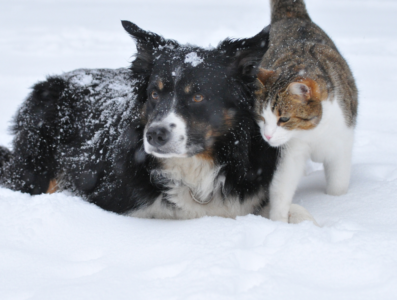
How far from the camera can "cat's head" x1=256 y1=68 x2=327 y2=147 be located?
2.89m

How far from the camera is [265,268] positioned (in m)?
2.06

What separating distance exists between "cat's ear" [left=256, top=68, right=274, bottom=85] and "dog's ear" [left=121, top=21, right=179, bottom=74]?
77cm

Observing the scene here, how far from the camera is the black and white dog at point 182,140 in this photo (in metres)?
3.00

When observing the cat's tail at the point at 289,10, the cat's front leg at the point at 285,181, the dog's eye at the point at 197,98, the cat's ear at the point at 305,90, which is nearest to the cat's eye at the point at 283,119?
the cat's ear at the point at 305,90

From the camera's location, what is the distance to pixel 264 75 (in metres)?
3.19

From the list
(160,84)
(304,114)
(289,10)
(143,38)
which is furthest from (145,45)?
(289,10)

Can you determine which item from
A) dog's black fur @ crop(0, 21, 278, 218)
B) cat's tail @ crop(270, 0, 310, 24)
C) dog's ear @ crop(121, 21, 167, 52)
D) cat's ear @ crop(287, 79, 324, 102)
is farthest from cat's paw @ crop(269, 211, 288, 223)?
cat's tail @ crop(270, 0, 310, 24)

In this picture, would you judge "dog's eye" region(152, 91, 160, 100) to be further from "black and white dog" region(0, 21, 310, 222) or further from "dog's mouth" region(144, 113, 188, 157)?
"dog's mouth" region(144, 113, 188, 157)

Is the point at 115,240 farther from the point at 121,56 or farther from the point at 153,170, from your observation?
the point at 121,56

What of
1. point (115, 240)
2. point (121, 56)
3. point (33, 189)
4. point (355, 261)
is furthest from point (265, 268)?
point (121, 56)

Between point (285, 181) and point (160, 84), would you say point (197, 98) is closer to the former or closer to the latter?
point (160, 84)

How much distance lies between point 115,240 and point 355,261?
141 cm

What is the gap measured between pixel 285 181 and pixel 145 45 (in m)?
1.59

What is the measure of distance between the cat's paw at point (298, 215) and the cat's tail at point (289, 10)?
2.59 meters
